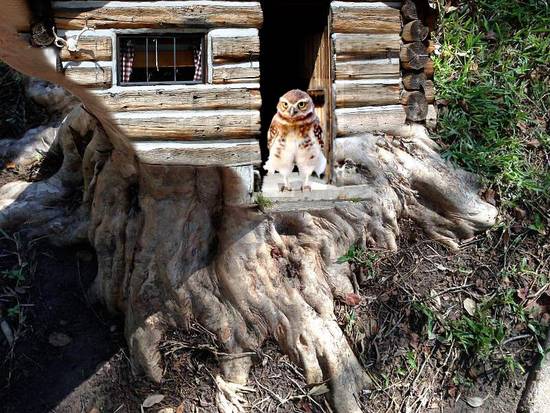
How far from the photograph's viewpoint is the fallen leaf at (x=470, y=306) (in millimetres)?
4595

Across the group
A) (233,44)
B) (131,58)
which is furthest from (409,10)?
(131,58)

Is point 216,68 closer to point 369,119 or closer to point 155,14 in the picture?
point 155,14

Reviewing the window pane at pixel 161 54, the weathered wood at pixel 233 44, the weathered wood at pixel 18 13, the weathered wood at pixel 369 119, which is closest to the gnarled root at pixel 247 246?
the weathered wood at pixel 369 119

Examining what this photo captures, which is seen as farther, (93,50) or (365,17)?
(365,17)

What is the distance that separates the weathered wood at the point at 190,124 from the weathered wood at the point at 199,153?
46mm

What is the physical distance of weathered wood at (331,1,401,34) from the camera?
384 centimetres

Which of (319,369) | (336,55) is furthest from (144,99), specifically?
(319,369)

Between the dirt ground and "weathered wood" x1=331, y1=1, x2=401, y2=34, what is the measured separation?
158 cm

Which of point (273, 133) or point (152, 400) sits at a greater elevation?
point (273, 133)

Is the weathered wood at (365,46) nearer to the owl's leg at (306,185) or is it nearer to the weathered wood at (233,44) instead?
the weathered wood at (233,44)

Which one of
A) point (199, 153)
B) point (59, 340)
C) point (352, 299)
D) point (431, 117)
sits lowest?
point (59, 340)

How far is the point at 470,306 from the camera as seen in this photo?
4613mm

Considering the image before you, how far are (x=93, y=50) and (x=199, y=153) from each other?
2.86 feet

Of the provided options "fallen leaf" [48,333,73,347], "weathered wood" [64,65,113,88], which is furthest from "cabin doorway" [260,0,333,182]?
"fallen leaf" [48,333,73,347]
